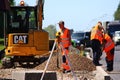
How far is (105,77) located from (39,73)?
6.96 ft

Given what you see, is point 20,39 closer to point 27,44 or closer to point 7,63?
point 27,44

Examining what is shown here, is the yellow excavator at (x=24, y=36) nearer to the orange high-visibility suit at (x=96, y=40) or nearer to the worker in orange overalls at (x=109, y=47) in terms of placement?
the orange high-visibility suit at (x=96, y=40)

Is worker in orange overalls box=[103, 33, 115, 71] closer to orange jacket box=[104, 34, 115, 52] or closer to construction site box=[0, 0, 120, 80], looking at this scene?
orange jacket box=[104, 34, 115, 52]

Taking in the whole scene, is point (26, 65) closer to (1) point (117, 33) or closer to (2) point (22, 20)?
(2) point (22, 20)

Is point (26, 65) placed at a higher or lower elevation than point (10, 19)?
lower

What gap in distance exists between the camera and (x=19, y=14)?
24.5 m

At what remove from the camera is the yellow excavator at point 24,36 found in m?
23.4

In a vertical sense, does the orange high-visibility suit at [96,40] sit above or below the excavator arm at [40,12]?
below

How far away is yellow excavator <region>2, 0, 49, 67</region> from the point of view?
23.4 m

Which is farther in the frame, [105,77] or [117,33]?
[117,33]

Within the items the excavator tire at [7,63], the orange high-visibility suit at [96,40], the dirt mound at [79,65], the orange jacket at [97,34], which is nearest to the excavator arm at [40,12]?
the excavator tire at [7,63]

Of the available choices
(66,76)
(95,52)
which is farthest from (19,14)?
(66,76)

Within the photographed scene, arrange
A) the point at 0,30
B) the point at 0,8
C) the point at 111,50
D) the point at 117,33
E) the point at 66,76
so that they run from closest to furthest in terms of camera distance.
A: 1. the point at 0,8
2. the point at 66,76
3. the point at 111,50
4. the point at 117,33
5. the point at 0,30

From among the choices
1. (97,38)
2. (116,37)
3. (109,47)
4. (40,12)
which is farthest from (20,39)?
(116,37)
